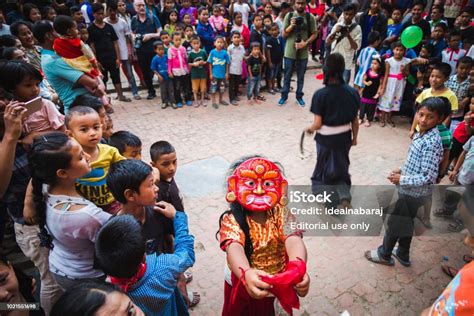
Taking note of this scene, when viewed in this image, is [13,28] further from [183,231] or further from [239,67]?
[183,231]

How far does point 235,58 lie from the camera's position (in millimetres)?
6508

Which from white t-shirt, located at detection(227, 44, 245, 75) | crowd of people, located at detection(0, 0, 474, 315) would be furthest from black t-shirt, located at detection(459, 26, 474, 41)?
white t-shirt, located at detection(227, 44, 245, 75)

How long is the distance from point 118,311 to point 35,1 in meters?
8.60

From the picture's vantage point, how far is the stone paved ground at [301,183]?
2785 mm

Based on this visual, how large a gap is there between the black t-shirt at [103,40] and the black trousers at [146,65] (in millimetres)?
594

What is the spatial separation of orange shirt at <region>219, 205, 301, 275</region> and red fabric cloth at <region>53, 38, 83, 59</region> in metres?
2.79

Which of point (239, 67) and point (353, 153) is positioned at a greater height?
point (239, 67)

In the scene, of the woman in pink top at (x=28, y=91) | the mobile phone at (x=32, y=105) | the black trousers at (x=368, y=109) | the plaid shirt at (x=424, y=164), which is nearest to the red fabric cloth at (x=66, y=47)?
the woman in pink top at (x=28, y=91)

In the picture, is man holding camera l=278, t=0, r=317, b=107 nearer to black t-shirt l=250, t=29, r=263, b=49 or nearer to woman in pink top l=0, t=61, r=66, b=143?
black t-shirt l=250, t=29, r=263, b=49

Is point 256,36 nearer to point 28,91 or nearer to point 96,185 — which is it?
point 28,91

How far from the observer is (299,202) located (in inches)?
161

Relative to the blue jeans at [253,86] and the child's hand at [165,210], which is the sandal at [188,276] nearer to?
the child's hand at [165,210]

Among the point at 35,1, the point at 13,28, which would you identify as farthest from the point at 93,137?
the point at 35,1

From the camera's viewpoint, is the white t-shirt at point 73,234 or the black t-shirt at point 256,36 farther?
the black t-shirt at point 256,36
